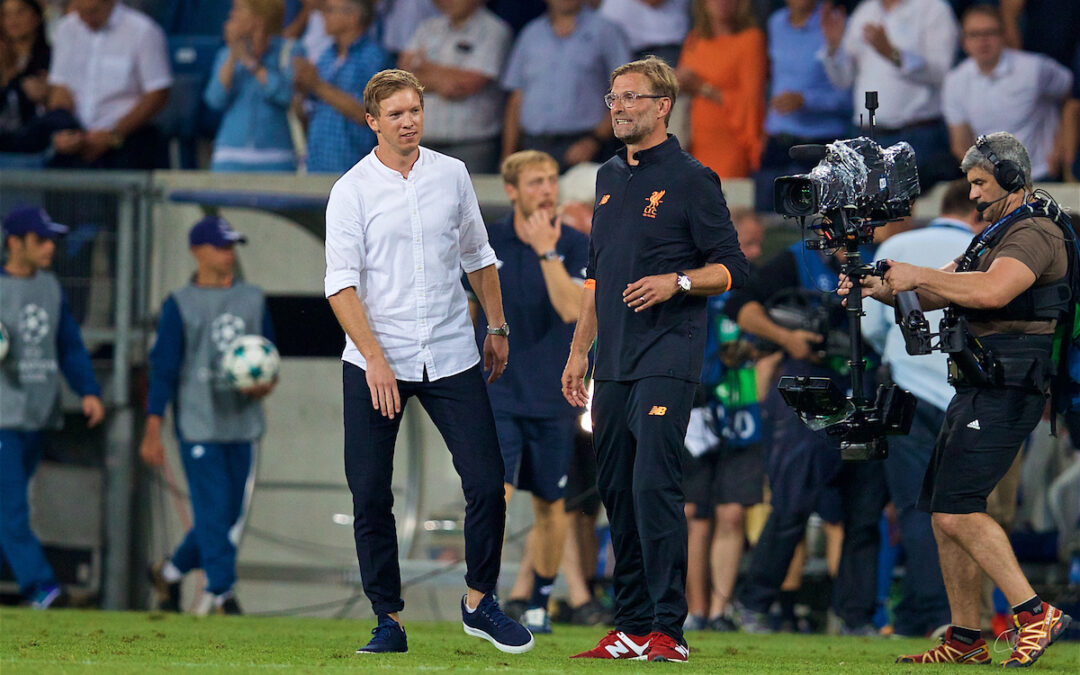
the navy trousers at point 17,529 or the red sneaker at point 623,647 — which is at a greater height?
the red sneaker at point 623,647

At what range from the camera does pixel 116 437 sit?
422 inches

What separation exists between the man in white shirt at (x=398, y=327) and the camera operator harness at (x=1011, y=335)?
1732mm

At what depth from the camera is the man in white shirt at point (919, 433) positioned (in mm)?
7934

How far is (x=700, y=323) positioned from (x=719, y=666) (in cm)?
128

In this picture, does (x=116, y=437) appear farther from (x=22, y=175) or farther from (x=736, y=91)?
(x=736, y=91)

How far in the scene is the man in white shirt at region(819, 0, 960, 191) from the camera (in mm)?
10078

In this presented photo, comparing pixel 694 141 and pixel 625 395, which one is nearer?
pixel 625 395

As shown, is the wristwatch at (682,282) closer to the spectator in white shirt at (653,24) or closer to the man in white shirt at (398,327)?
the man in white shirt at (398,327)

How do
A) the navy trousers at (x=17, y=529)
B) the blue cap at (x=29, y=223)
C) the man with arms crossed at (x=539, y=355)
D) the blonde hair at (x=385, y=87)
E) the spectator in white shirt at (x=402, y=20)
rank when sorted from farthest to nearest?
the spectator in white shirt at (x=402, y=20), the blue cap at (x=29, y=223), the navy trousers at (x=17, y=529), the man with arms crossed at (x=539, y=355), the blonde hair at (x=385, y=87)

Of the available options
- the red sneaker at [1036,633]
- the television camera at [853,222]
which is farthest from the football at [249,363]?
the red sneaker at [1036,633]

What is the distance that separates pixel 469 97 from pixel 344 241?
5500 millimetres

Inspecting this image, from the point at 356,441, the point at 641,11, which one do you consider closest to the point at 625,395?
the point at 356,441

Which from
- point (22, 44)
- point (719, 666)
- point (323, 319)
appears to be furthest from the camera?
point (22, 44)

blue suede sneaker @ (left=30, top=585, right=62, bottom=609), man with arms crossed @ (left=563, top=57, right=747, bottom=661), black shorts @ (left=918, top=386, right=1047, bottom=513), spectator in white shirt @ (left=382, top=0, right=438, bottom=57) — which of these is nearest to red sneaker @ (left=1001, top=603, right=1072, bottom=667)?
black shorts @ (left=918, top=386, right=1047, bottom=513)
